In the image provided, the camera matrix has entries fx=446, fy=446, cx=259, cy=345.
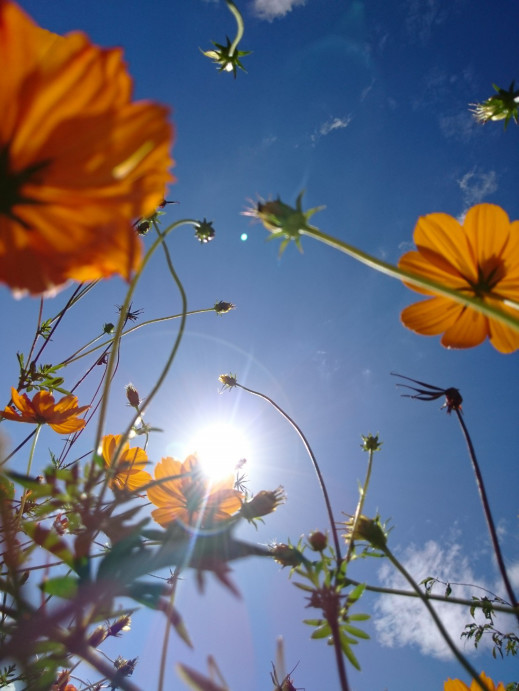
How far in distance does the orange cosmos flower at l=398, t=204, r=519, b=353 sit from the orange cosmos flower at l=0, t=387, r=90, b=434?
4.48 feet

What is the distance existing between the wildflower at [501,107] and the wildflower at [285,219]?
0.56 meters

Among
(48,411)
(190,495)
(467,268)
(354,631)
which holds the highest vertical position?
(467,268)

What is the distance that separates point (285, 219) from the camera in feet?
2.60

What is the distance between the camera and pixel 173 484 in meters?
0.98

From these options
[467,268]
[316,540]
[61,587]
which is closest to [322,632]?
[316,540]

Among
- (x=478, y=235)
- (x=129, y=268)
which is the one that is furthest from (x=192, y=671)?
(x=478, y=235)

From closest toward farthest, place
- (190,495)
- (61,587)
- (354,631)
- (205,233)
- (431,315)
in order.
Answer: (61,587), (354,631), (190,495), (431,315), (205,233)

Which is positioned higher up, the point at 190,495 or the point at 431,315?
the point at 431,315

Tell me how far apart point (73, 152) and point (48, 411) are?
4.69ft

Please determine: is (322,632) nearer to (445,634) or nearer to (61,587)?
(445,634)

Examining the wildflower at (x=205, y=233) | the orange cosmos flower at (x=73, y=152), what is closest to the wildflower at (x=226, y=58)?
the wildflower at (x=205, y=233)

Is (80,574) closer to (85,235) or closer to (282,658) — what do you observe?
(282,658)

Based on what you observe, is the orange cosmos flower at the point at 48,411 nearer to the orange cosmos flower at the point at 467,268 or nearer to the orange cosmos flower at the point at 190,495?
the orange cosmos flower at the point at 190,495

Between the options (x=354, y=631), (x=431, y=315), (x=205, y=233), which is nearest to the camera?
(x=354, y=631)
